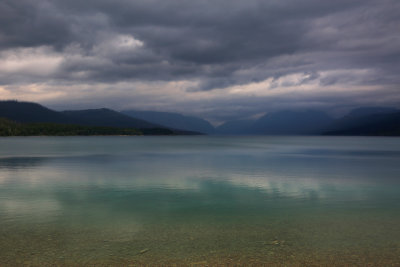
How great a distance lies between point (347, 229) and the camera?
58.7ft

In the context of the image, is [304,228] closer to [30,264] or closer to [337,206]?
[337,206]

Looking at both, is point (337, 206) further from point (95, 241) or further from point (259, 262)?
point (95, 241)

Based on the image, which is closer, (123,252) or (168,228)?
(123,252)

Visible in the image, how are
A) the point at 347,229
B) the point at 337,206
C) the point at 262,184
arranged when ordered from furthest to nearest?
the point at 262,184 < the point at 337,206 < the point at 347,229

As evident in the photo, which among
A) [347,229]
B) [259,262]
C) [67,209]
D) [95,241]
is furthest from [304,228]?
[67,209]

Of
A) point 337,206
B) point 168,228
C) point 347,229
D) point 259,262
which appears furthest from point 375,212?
point 168,228

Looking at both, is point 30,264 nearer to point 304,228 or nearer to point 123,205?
point 123,205

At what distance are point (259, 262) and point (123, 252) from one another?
6180mm

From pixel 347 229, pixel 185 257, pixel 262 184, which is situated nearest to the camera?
pixel 185 257

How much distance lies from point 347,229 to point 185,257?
34.4 ft

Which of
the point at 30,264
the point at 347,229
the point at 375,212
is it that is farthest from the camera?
the point at 375,212

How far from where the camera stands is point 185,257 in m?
13.4

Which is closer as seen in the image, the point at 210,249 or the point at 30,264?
the point at 30,264

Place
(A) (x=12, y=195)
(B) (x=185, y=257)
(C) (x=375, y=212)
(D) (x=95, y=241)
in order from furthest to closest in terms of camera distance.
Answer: (A) (x=12, y=195), (C) (x=375, y=212), (D) (x=95, y=241), (B) (x=185, y=257)
